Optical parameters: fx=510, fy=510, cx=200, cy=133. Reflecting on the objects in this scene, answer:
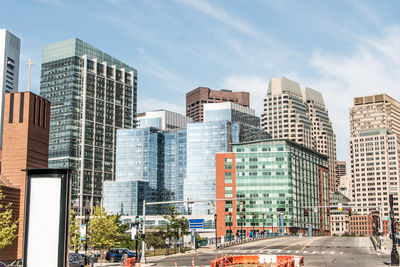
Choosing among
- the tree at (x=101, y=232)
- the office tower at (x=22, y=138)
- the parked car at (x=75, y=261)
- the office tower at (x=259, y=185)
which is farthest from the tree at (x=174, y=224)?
the office tower at (x=259, y=185)

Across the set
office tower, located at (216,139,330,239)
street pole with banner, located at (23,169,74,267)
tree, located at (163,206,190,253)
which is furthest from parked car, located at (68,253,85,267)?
office tower, located at (216,139,330,239)

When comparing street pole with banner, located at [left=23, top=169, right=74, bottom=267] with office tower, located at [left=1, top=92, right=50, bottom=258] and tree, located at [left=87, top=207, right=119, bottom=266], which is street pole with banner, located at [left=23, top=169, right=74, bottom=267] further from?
tree, located at [left=87, top=207, right=119, bottom=266]

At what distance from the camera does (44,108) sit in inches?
2603

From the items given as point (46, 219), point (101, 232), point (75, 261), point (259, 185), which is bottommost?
point (75, 261)

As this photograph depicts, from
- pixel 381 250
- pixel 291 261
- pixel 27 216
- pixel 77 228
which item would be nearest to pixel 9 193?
pixel 77 228

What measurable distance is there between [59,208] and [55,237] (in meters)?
0.89

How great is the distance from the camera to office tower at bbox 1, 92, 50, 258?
61.8 metres

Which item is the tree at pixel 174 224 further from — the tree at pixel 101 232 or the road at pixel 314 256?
the tree at pixel 101 232

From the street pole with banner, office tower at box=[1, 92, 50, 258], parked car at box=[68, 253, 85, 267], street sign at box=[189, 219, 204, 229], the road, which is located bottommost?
the road

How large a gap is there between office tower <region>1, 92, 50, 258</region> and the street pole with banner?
47.1 meters

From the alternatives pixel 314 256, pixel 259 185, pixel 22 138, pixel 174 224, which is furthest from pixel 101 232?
pixel 259 185

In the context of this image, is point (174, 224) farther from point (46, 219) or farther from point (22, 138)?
point (46, 219)

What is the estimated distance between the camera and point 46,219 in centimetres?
1560

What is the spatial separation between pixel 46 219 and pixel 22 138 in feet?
164
